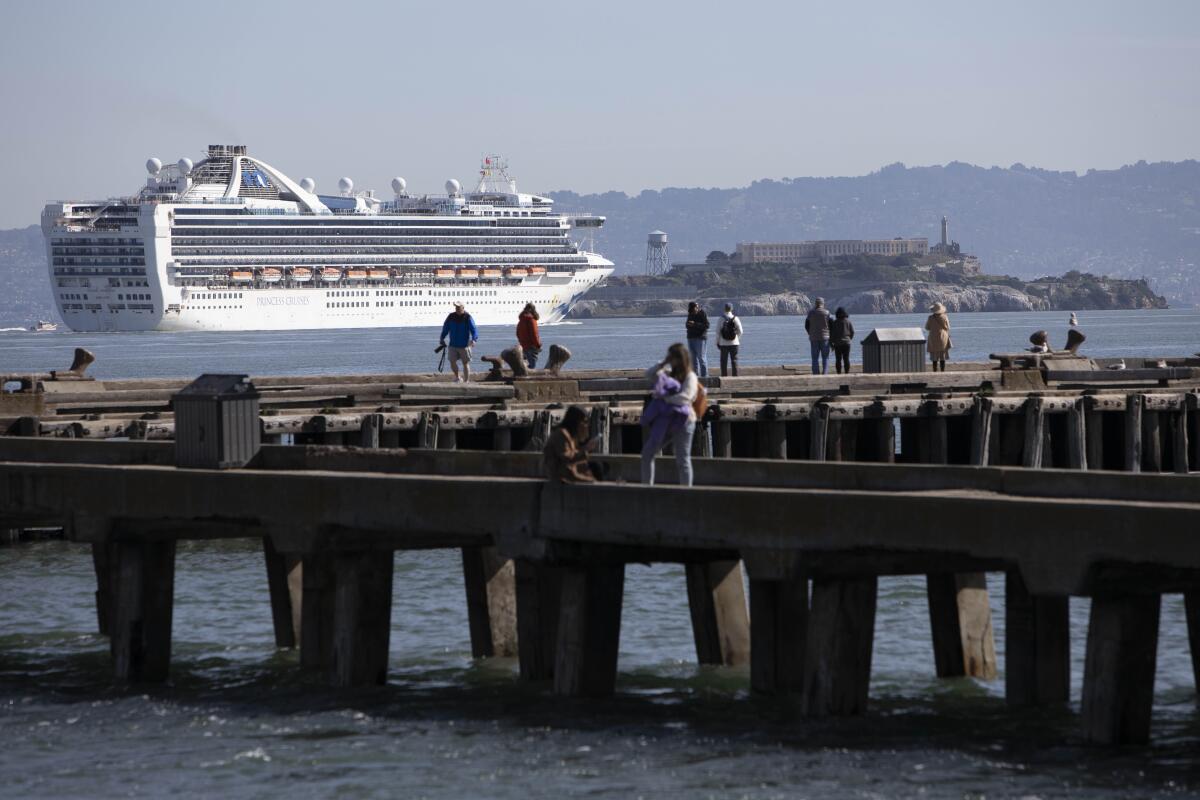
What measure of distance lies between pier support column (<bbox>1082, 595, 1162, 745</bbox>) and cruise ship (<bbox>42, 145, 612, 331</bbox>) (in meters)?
A: 154

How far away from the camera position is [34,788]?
13.1m

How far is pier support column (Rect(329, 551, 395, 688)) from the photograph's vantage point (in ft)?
48.1

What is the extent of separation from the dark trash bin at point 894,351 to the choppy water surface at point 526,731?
1152 cm

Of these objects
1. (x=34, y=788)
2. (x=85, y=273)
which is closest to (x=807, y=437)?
(x=34, y=788)

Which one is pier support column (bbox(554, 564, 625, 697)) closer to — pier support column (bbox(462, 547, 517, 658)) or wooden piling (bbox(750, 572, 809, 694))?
wooden piling (bbox(750, 572, 809, 694))

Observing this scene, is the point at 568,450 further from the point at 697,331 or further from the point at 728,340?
the point at 728,340

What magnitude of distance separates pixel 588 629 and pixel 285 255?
513 feet

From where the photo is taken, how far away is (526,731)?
13.8 metres

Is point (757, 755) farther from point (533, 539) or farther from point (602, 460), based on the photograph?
point (602, 460)

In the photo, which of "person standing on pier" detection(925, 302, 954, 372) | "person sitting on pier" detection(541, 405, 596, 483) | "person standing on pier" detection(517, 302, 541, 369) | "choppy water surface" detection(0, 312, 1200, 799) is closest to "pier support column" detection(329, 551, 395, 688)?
"choppy water surface" detection(0, 312, 1200, 799)

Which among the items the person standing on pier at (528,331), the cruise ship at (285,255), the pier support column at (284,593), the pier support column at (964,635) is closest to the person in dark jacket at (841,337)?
the person standing on pier at (528,331)

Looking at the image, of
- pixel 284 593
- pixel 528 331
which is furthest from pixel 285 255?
pixel 284 593

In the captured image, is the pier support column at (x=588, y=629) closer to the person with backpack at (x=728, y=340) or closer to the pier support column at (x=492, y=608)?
the pier support column at (x=492, y=608)

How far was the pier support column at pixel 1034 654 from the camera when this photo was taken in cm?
1346
